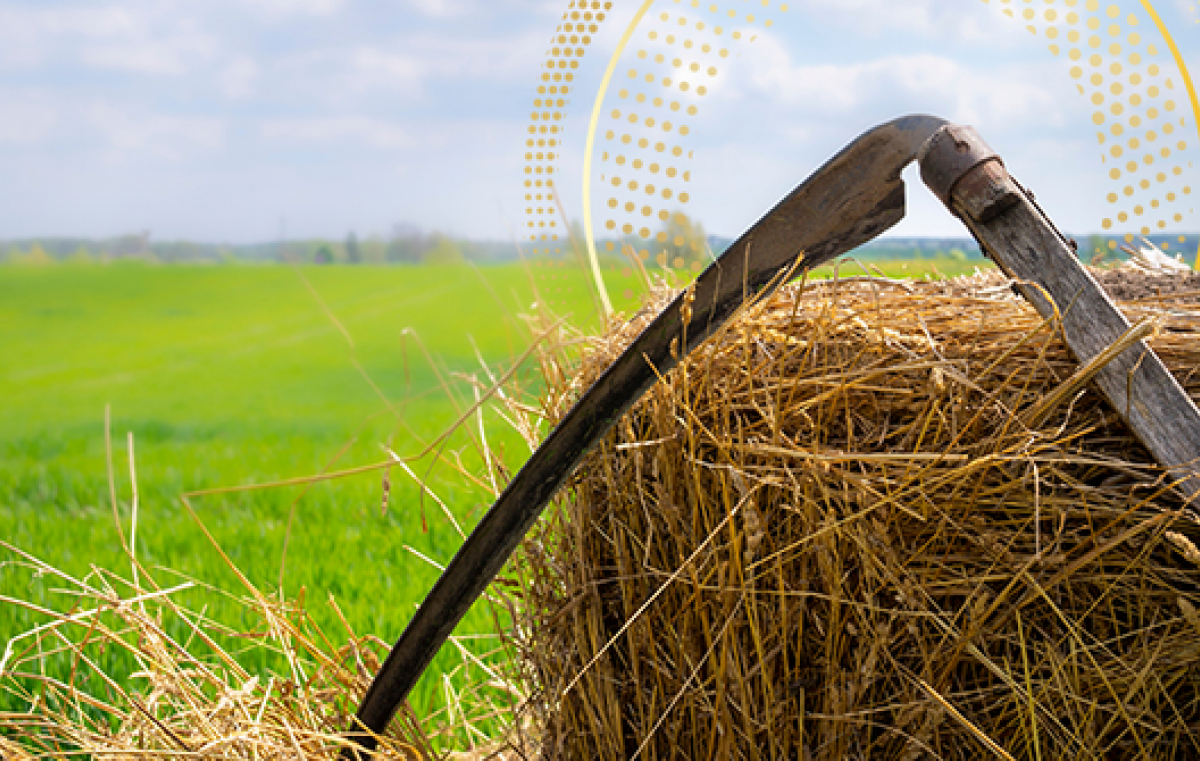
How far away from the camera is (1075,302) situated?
3.07 feet

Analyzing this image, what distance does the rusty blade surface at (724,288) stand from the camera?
0.94 meters

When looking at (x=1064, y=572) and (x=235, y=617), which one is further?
(x=235, y=617)

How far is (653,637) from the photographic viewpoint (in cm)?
109

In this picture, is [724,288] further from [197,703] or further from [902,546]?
[197,703]

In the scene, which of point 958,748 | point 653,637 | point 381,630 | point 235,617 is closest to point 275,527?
point 235,617

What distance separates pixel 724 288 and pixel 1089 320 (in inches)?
16.9

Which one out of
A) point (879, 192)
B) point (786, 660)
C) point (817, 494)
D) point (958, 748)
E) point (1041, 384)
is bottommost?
point (958, 748)

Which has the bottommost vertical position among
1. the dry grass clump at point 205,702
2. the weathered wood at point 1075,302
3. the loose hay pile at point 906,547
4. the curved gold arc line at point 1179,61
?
the dry grass clump at point 205,702

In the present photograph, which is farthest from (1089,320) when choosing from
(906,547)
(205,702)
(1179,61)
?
(205,702)

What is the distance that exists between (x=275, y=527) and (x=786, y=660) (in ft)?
10.6

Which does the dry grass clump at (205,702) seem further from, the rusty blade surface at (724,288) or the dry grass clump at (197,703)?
the rusty blade surface at (724,288)

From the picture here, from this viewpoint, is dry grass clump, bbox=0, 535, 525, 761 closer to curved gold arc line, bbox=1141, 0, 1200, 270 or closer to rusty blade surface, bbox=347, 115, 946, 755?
rusty blade surface, bbox=347, 115, 946, 755

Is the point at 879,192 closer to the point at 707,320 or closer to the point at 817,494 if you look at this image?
the point at 707,320

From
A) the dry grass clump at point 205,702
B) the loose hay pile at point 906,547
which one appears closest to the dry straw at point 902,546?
the loose hay pile at point 906,547
